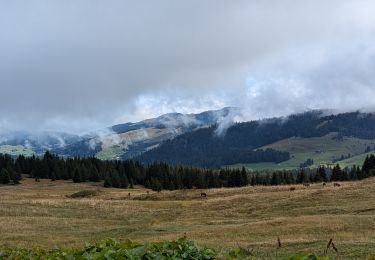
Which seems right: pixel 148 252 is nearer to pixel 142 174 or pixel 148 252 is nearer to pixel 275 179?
pixel 275 179

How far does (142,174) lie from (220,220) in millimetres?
101699

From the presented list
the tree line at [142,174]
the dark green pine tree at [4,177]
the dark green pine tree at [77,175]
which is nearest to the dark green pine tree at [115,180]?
the tree line at [142,174]

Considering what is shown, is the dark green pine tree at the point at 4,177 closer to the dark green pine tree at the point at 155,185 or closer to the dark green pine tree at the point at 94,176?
the dark green pine tree at the point at 94,176

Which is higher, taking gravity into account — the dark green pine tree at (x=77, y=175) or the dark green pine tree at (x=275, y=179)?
the dark green pine tree at (x=77, y=175)

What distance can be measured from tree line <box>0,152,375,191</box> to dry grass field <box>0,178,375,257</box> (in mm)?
59097

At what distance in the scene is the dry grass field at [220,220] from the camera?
96.5ft

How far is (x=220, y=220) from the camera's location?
4784cm

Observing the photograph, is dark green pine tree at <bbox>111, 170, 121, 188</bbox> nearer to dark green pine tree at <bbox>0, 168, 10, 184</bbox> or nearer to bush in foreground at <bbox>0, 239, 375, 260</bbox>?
dark green pine tree at <bbox>0, 168, 10, 184</bbox>

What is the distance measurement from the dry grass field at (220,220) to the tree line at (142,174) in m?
59.1

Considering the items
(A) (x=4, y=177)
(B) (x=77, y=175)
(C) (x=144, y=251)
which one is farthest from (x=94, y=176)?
(C) (x=144, y=251)

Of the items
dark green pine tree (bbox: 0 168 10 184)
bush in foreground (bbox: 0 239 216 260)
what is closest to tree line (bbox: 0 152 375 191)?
dark green pine tree (bbox: 0 168 10 184)

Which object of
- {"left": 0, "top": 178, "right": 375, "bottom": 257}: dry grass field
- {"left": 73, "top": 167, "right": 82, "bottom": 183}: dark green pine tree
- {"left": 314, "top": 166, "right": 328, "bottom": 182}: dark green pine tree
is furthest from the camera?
{"left": 314, "top": 166, "right": 328, "bottom": 182}: dark green pine tree

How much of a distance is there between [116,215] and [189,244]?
4489cm

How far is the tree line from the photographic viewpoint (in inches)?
5161
